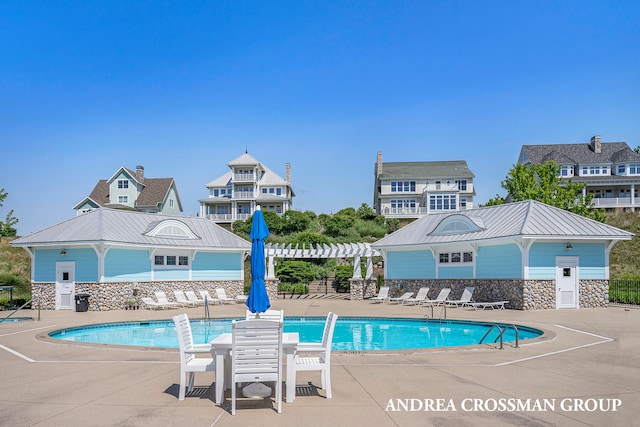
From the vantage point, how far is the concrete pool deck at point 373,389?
5090 millimetres

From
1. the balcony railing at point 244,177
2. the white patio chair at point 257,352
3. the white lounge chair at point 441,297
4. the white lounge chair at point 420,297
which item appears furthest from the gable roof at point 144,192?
the white patio chair at point 257,352

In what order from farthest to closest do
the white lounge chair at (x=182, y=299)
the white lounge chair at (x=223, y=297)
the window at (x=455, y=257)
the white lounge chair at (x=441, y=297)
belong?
the white lounge chair at (x=223, y=297), the window at (x=455, y=257), the white lounge chair at (x=182, y=299), the white lounge chair at (x=441, y=297)

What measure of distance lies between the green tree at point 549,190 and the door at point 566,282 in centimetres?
1351

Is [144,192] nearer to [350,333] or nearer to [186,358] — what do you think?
[350,333]

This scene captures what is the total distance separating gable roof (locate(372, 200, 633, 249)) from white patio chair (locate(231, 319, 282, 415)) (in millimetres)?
14779

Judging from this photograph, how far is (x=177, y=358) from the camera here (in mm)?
8914

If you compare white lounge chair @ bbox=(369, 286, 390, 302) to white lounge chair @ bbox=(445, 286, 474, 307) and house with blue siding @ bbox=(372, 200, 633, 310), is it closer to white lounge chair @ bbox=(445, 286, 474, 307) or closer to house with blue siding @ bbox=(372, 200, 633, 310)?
house with blue siding @ bbox=(372, 200, 633, 310)

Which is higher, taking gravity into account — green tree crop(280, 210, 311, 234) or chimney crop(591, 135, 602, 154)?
chimney crop(591, 135, 602, 154)

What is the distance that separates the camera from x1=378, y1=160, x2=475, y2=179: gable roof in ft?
162

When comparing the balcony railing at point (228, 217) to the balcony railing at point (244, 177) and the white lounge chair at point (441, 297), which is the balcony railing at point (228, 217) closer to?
the balcony railing at point (244, 177)

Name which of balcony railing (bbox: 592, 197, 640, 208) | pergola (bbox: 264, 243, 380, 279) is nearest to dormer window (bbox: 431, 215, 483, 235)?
pergola (bbox: 264, 243, 380, 279)

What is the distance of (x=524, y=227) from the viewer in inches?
724

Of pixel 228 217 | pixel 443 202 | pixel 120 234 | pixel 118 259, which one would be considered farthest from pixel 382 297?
pixel 228 217

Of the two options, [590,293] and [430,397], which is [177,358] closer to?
[430,397]
